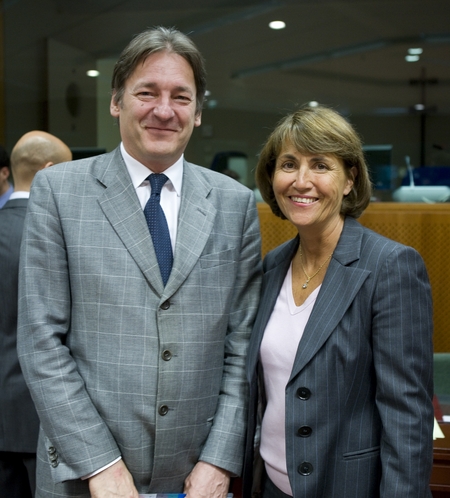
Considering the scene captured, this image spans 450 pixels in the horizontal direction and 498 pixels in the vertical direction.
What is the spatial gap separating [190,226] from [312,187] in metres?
0.33

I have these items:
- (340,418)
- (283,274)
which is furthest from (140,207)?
(340,418)

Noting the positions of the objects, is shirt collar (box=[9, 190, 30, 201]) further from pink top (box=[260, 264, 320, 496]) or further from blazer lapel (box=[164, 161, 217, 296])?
pink top (box=[260, 264, 320, 496])

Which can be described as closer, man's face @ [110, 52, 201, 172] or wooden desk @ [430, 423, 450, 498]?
man's face @ [110, 52, 201, 172]

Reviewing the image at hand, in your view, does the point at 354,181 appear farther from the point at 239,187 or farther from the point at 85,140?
the point at 85,140

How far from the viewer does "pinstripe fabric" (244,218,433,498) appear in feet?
4.80

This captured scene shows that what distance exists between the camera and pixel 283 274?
5.84ft

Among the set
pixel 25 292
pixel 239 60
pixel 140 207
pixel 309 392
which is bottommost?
pixel 309 392

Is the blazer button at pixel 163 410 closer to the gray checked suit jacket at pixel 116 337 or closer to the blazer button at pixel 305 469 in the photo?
the gray checked suit jacket at pixel 116 337

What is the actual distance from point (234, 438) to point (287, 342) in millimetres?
292

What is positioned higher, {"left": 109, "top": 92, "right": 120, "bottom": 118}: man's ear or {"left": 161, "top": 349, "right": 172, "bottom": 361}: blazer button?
{"left": 109, "top": 92, "right": 120, "bottom": 118}: man's ear

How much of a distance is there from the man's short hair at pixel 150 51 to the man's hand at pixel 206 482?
993 mm

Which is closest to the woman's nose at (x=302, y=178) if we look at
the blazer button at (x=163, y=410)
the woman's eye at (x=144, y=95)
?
the woman's eye at (x=144, y=95)

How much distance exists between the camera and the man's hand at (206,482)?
1.59 m

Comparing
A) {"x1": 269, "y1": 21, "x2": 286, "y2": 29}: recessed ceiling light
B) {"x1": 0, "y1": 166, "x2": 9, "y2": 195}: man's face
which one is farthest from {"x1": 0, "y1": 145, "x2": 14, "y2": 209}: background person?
{"x1": 269, "y1": 21, "x2": 286, "y2": 29}: recessed ceiling light
